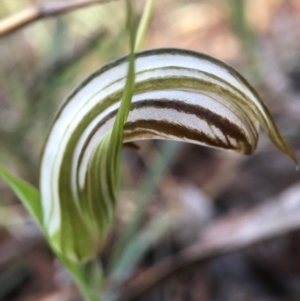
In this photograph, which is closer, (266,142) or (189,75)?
(189,75)

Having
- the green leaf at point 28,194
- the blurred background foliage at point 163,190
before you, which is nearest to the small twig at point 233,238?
the blurred background foliage at point 163,190

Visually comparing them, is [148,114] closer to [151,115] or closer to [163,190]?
[151,115]

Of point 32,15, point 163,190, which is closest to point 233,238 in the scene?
point 163,190

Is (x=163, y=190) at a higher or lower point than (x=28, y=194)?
lower

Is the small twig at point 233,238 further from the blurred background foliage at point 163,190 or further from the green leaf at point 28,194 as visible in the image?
the green leaf at point 28,194

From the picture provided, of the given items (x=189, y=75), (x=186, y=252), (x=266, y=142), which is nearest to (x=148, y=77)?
(x=189, y=75)

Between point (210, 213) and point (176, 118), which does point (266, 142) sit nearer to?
point (210, 213)
